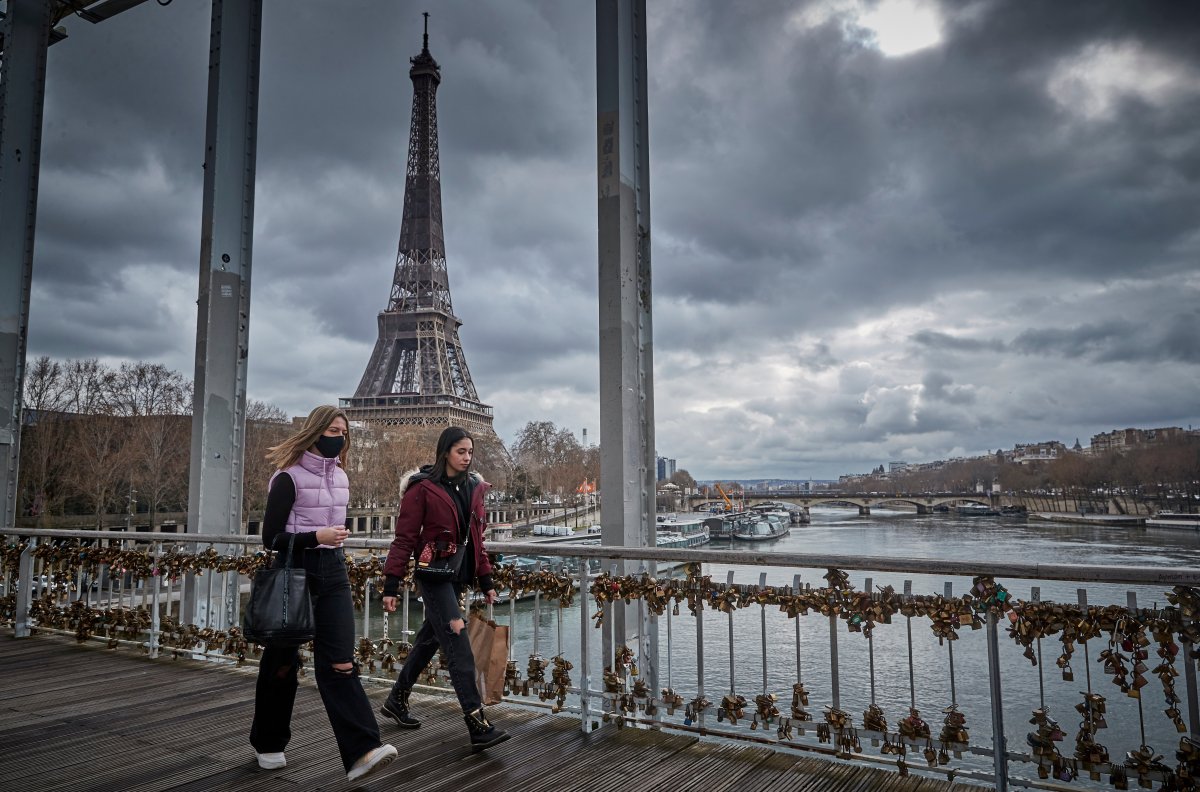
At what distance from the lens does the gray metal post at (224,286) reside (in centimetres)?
605

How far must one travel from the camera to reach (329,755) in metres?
3.58

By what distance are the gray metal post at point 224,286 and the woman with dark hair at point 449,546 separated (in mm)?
3259

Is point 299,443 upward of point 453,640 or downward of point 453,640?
upward

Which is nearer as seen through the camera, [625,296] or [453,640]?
[453,640]

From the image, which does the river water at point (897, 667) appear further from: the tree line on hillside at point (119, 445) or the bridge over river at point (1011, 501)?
the bridge over river at point (1011, 501)

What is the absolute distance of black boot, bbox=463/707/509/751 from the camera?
3.56 metres

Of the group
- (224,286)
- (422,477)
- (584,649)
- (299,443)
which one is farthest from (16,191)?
(584,649)

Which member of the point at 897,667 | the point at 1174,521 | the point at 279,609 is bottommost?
the point at 897,667

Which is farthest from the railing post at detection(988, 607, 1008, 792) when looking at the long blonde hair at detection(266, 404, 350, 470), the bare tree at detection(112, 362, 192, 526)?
the bare tree at detection(112, 362, 192, 526)

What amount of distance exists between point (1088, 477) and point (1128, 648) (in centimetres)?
7047

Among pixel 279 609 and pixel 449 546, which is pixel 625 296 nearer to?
pixel 449 546

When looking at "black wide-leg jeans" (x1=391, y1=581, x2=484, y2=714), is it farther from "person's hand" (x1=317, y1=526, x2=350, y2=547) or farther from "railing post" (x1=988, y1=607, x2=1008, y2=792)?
"railing post" (x1=988, y1=607, x2=1008, y2=792)

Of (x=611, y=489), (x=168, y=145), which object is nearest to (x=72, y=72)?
(x=168, y=145)

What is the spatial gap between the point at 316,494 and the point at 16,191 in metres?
7.47
